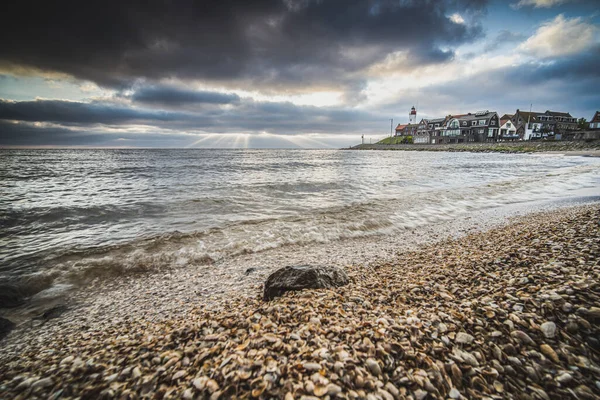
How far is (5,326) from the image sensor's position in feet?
14.4

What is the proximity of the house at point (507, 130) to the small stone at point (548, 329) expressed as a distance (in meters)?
122

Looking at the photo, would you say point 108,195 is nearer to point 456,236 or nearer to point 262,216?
point 262,216

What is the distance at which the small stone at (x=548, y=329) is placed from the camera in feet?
9.08

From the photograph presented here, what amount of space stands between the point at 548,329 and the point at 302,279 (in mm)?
3471

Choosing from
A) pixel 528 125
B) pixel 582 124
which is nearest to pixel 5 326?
pixel 528 125

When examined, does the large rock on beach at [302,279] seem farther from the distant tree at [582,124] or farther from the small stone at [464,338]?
the distant tree at [582,124]

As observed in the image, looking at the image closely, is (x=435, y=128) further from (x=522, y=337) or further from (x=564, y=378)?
(x=564, y=378)

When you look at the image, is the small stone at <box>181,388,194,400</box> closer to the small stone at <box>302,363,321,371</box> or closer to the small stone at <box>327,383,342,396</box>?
the small stone at <box>302,363,321,371</box>

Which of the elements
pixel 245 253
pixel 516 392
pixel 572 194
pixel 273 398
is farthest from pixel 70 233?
pixel 572 194

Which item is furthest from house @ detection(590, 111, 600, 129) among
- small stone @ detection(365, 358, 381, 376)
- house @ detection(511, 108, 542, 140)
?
small stone @ detection(365, 358, 381, 376)

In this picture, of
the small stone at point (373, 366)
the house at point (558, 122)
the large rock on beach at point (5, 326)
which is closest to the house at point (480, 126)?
the house at point (558, 122)

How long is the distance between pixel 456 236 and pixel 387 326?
23.3 feet

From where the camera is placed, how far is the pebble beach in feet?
7.74

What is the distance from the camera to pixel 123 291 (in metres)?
5.78
